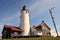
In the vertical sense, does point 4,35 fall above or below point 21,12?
below

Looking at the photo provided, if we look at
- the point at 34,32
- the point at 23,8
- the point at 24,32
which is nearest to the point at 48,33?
the point at 34,32

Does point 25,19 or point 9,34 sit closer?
point 9,34

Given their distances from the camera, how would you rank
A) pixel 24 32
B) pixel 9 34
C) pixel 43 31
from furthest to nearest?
A: pixel 43 31 < pixel 24 32 < pixel 9 34

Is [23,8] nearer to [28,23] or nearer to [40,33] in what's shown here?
[28,23]

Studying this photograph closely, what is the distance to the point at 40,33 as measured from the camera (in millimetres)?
56812

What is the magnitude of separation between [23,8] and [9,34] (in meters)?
15.5

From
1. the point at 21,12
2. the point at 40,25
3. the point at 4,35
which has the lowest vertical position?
the point at 4,35

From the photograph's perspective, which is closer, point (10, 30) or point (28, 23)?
point (10, 30)

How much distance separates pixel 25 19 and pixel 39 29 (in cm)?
769

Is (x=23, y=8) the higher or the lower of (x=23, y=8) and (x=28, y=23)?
the higher

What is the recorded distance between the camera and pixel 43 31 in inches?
2325

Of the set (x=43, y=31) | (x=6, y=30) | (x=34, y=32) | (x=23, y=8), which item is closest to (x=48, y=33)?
(x=43, y=31)

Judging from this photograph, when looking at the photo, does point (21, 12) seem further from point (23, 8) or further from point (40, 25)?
point (40, 25)

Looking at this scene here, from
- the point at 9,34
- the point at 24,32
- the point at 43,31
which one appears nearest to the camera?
the point at 9,34
